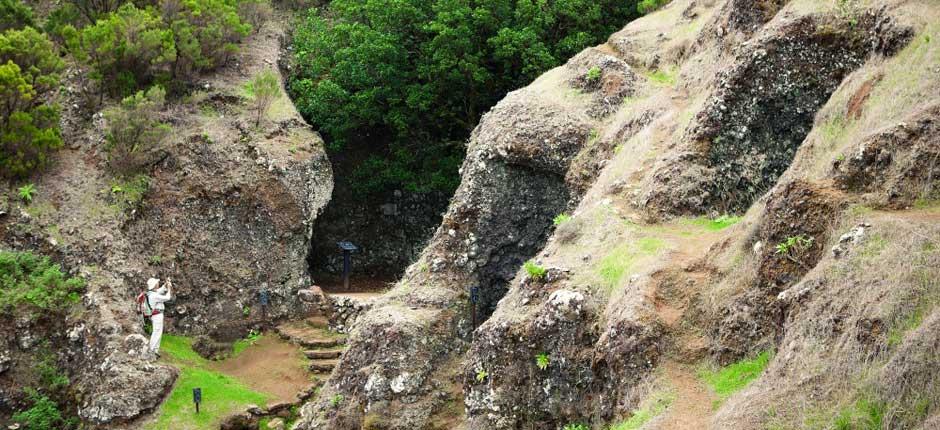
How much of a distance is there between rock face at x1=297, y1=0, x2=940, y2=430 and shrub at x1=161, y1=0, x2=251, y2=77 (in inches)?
418

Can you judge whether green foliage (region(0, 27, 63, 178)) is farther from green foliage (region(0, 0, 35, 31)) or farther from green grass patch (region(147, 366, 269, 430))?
green grass patch (region(147, 366, 269, 430))

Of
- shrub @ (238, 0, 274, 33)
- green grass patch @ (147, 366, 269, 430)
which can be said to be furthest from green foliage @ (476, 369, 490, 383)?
shrub @ (238, 0, 274, 33)

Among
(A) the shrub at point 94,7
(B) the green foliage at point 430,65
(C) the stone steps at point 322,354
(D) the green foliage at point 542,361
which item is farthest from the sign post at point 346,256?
(D) the green foliage at point 542,361

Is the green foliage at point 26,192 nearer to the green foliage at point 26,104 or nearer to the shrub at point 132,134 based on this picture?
the green foliage at point 26,104

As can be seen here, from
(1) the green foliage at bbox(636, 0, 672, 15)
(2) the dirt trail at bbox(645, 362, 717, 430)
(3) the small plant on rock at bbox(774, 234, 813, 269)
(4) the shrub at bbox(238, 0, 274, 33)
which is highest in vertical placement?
(1) the green foliage at bbox(636, 0, 672, 15)

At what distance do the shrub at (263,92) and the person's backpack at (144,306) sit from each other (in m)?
6.48

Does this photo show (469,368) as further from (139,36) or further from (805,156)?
(139,36)

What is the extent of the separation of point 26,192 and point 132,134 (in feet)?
9.66

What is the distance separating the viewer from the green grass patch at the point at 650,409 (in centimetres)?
1184

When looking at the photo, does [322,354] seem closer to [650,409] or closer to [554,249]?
[554,249]

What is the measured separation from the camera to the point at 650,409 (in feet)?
39.4

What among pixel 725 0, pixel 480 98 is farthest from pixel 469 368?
pixel 480 98

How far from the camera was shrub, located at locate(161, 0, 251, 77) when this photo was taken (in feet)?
91.2

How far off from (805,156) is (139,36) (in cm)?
1951
